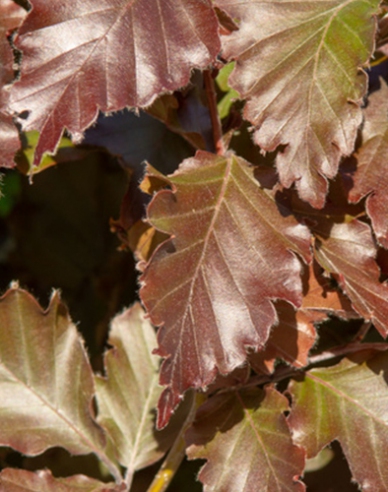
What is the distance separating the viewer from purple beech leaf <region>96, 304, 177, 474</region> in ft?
3.92

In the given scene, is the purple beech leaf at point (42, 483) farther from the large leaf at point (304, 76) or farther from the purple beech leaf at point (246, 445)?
the large leaf at point (304, 76)

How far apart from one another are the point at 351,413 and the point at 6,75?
0.64 m

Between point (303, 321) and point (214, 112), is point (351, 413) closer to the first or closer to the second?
point (303, 321)

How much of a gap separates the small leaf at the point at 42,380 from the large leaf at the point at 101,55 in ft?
1.09

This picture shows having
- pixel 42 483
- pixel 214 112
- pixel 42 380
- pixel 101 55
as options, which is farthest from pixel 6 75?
pixel 42 483

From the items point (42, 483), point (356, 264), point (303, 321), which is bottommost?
point (42, 483)

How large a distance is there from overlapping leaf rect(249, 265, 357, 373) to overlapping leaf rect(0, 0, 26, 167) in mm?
400

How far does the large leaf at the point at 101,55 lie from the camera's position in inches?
33.3

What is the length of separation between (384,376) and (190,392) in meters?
0.31

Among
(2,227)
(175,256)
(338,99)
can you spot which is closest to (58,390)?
(175,256)

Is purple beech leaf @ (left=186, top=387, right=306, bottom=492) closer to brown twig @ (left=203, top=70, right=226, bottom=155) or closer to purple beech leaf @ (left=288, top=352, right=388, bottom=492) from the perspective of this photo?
purple beech leaf @ (left=288, top=352, right=388, bottom=492)

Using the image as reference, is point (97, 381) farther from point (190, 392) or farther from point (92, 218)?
point (92, 218)

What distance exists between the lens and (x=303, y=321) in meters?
1.00

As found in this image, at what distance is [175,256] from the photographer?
886 millimetres
